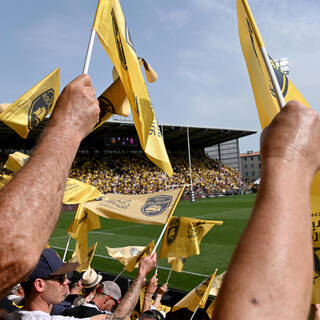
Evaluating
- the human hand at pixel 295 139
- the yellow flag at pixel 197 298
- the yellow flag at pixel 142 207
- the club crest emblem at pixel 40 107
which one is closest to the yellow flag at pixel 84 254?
the yellow flag at pixel 142 207

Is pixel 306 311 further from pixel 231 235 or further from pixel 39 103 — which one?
pixel 231 235

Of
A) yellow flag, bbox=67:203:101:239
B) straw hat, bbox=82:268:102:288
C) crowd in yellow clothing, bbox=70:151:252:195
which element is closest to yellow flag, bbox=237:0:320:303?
straw hat, bbox=82:268:102:288

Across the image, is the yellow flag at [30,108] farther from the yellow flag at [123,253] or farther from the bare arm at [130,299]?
the yellow flag at [123,253]

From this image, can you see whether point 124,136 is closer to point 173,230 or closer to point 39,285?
point 173,230

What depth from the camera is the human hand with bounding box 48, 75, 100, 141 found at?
926mm

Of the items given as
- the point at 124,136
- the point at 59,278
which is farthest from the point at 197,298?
the point at 124,136

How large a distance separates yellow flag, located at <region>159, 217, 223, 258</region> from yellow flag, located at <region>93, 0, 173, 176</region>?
195cm

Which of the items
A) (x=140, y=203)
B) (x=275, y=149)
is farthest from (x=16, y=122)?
(x=275, y=149)

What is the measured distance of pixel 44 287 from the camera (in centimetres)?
214

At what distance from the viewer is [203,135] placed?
42562 millimetres

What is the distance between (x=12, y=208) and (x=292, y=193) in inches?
23.0

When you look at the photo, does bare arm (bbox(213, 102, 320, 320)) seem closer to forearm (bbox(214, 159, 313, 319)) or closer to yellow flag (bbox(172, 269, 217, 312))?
forearm (bbox(214, 159, 313, 319))

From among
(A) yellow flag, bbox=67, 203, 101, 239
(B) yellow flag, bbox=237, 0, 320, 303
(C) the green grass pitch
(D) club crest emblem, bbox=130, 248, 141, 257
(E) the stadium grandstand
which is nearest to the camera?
(B) yellow flag, bbox=237, 0, 320, 303

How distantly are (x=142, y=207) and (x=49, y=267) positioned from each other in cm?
200
